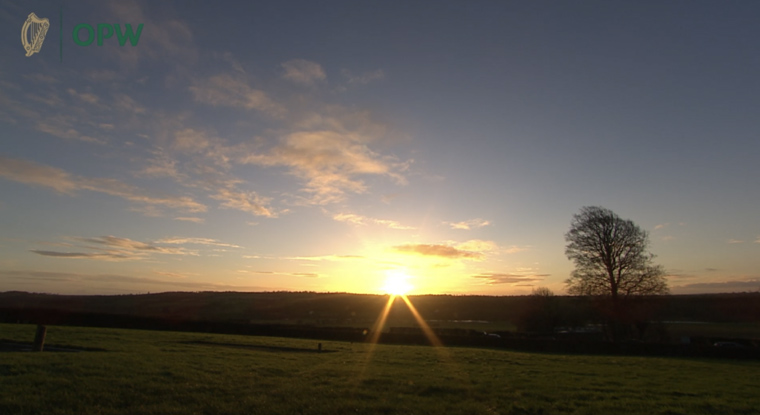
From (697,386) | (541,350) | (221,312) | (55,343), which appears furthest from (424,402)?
(221,312)

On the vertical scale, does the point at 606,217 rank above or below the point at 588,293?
above

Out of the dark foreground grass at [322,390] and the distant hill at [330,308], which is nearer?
the dark foreground grass at [322,390]

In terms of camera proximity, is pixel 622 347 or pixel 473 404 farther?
pixel 622 347

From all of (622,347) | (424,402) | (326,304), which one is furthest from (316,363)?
(326,304)

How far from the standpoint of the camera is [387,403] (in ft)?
40.5

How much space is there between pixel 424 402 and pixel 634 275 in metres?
43.6

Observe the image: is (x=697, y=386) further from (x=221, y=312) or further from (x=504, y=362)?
(x=221, y=312)

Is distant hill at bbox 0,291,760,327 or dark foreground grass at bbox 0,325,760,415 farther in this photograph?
distant hill at bbox 0,291,760,327

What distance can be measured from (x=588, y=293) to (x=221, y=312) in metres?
112

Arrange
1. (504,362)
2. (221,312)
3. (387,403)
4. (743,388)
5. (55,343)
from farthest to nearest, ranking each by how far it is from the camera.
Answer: (221,312) → (504,362) → (55,343) → (743,388) → (387,403)

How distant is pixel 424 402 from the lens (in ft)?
42.0

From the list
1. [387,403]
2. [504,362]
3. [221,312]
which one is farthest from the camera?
[221,312]

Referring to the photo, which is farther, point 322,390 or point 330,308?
point 330,308

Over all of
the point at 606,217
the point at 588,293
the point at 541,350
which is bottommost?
the point at 541,350
